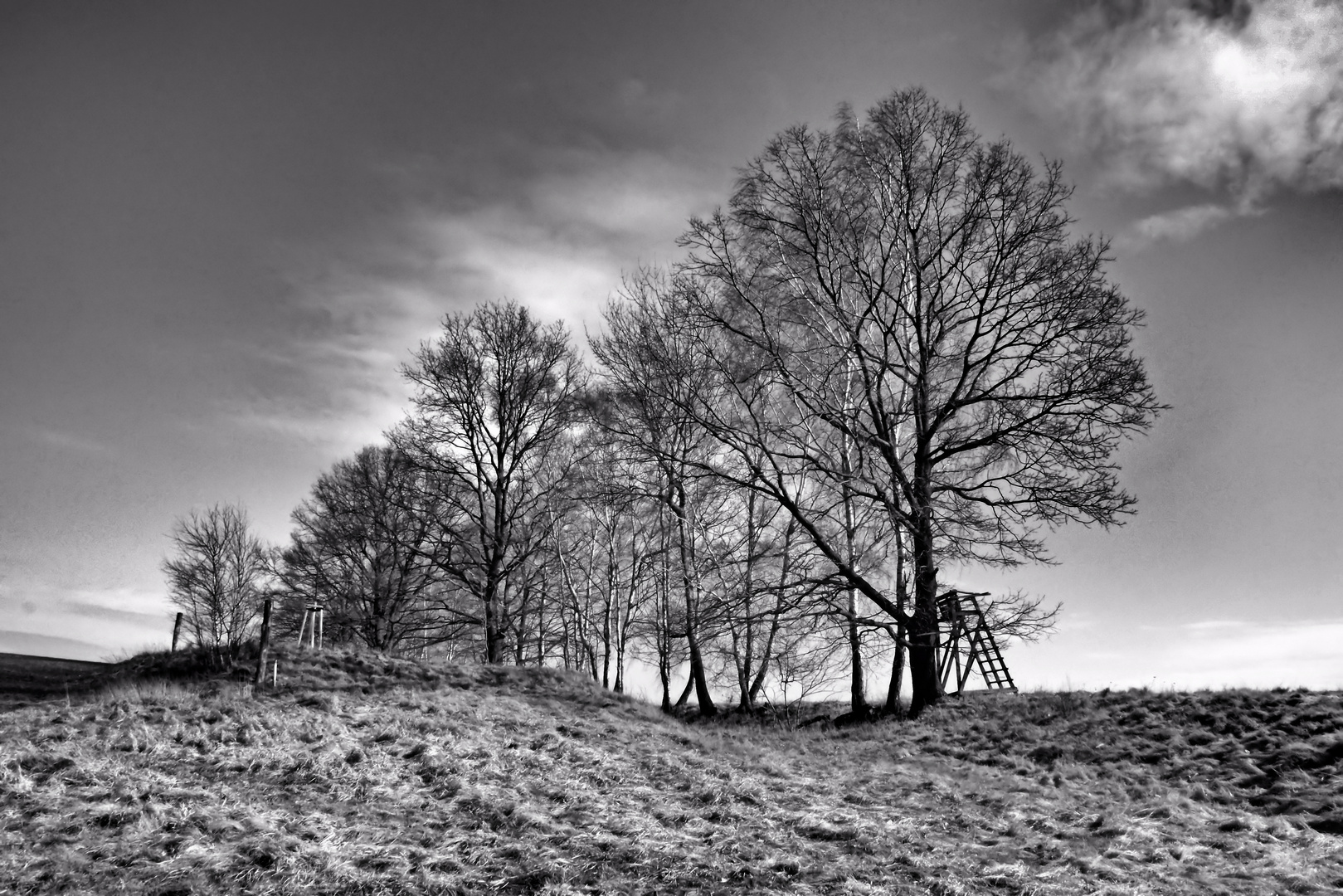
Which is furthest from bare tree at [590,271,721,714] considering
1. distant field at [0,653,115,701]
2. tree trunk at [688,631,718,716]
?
distant field at [0,653,115,701]

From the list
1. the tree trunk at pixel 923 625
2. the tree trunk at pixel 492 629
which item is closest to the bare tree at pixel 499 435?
the tree trunk at pixel 492 629

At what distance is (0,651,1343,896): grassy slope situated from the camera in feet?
20.4

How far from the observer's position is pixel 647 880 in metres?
6.19

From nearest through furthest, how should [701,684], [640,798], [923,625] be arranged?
[640,798]
[923,625]
[701,684]

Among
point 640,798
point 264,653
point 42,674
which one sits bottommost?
point 640,798

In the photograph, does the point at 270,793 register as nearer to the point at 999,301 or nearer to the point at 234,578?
the point at 999,301

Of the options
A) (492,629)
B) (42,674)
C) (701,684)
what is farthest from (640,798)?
(42,674)

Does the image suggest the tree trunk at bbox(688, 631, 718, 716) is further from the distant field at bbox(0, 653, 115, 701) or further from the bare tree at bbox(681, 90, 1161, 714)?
the distant field at bbox(0, 653, 115, 701)

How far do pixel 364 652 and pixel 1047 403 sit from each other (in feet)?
42.7

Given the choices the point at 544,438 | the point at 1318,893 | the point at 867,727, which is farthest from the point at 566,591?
the point at 1318,893

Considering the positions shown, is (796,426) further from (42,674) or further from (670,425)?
(42,674)

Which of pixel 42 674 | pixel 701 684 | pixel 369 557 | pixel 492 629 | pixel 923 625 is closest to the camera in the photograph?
pixel 923 625

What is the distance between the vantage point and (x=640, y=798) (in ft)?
27.9

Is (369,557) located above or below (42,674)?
above
